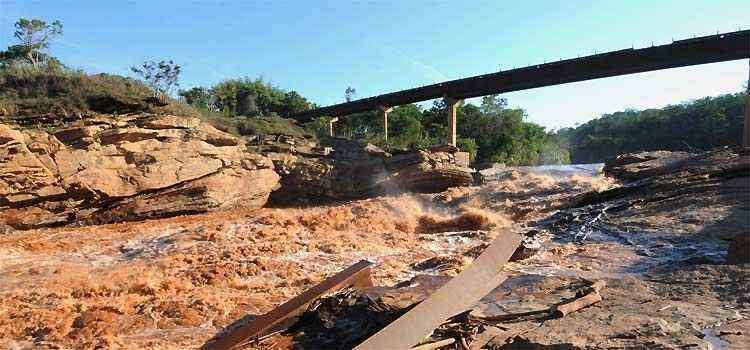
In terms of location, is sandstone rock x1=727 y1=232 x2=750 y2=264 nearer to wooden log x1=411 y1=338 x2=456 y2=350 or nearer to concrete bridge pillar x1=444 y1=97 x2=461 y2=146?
wooden log x1=411 y1=338 x2=456 y2=350

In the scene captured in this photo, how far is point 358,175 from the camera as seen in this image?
895 inches

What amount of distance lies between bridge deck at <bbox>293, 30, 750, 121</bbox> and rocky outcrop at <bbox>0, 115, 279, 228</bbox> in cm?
1528

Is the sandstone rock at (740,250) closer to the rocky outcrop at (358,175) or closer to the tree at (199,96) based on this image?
the rocky outcrop at (358,175)

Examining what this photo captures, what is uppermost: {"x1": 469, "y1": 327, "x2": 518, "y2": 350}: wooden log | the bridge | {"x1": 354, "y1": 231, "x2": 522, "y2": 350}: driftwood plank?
the bridge

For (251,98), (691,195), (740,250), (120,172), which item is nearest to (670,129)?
(251,98)

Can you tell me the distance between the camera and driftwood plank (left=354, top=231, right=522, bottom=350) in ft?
12.3

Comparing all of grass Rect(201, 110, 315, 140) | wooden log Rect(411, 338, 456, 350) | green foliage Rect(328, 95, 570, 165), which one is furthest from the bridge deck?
wooden log Rect(411, 338, 456, 350)

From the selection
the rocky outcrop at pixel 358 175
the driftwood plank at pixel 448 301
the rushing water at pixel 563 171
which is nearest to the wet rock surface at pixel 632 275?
the driftwood plank at pixel 448 301

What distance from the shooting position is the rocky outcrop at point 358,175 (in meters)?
21.3

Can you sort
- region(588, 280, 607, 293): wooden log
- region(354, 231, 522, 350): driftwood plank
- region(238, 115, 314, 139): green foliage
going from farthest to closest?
region(238, 115, 314, 139): green foliage → region(588, 280, 607, 293): wooden log → region(354, 231, 522, 350): driftwood plank

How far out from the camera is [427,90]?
30797 mm

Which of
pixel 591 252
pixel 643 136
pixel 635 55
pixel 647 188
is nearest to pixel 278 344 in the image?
pixel 591 252

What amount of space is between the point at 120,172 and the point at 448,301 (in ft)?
45.5

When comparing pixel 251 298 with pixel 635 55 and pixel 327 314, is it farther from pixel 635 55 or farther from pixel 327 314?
pixel 635 55
